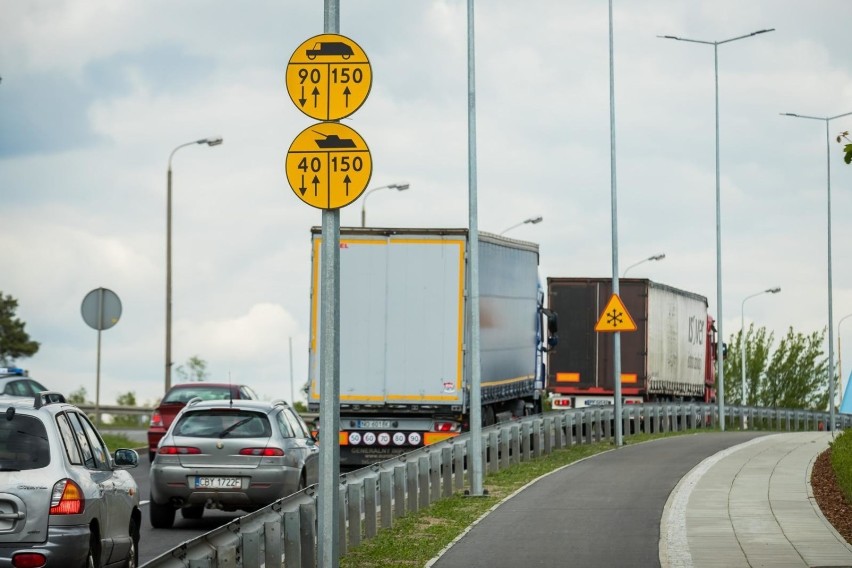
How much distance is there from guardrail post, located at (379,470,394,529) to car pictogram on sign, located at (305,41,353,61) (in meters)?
7.45

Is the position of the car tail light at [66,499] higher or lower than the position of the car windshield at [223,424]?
lower

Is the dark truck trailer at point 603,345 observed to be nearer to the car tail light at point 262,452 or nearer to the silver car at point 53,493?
the car tail light at point 262,452

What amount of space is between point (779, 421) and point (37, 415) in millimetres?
50803

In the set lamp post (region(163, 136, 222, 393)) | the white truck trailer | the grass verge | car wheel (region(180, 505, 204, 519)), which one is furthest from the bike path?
lamp post (region(163, 136, 222, 393))

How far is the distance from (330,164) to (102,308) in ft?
57.1

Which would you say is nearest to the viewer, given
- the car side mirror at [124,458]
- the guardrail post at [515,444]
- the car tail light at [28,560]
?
the car tail light at [28,560]

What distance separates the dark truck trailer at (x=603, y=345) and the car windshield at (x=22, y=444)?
28446 mm

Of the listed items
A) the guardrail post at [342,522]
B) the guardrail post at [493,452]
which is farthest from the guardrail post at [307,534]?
the guardrail post at [493,452]

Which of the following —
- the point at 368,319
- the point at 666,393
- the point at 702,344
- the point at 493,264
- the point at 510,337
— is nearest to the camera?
the point at 368,319

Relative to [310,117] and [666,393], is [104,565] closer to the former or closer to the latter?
[310,117]

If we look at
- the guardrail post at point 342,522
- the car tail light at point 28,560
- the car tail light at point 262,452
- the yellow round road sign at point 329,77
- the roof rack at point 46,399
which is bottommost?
the guardrail post at point 342,522

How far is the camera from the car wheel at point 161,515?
1839 centimetres

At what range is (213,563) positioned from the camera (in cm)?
1034

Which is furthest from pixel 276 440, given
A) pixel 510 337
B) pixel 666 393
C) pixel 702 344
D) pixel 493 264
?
pixel 702 344
